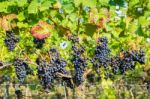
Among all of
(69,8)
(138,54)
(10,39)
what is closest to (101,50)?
(138,54)

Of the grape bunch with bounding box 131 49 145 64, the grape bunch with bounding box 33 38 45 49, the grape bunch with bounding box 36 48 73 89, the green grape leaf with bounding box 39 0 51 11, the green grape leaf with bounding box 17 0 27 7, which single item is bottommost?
the grape bunch with bounding box 36 48 73 89

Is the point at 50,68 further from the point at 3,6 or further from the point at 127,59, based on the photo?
the point at 127,59

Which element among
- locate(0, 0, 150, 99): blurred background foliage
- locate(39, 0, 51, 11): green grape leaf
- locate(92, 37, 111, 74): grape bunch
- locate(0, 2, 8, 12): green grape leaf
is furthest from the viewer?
locate(92, 37, 111, 74): grape bunch

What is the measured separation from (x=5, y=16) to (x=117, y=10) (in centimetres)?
148

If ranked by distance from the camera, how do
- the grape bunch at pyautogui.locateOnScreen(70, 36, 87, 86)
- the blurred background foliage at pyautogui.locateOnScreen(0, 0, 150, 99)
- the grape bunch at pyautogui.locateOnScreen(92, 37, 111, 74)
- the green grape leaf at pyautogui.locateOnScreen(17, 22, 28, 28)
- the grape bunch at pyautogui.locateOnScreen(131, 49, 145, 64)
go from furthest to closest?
the grape bunch at pyautogui.locateOnScreen(131, 49, 145, 64) → the grape bunch at pyautogui.locateOnScreen(92, 37, 111, 74) → the grape bunch at pyautogui.locateOnScreen(70, 36, 87, 86) → the green grape leaf at pyautogui.locateOnScreen(17, 22, 28, 28) → the blurred background foliage at pyautogui.locateOnScreen(0, 0, 150, 99)

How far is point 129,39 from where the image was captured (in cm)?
629

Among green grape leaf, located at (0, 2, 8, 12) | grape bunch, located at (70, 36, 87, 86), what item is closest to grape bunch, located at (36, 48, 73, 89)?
grape bunch, located at (70, 36, 87, 86)

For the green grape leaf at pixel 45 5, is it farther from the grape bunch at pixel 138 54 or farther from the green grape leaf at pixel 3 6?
the grape bunch at pixel 138 54

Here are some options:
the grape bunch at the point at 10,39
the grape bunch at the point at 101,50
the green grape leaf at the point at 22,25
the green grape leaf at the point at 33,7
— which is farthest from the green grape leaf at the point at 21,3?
the grape bunch at the point at 101,50

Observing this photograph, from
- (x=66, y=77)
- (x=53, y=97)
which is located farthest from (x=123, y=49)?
(x=53, y=97)

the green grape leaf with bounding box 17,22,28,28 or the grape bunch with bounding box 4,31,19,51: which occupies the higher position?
Result: the green grape leaf with bounding box 17,22,28,28

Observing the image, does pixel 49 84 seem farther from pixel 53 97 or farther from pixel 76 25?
pixel 53 97

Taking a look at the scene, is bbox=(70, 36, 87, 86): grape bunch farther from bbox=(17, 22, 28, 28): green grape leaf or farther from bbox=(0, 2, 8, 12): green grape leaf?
bbox=(0, 2, 8, 12): green grape leaf

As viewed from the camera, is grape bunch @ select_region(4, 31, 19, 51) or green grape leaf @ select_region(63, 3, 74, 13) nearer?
green grape leaf @ select_region(63, 3, 74, 13)
